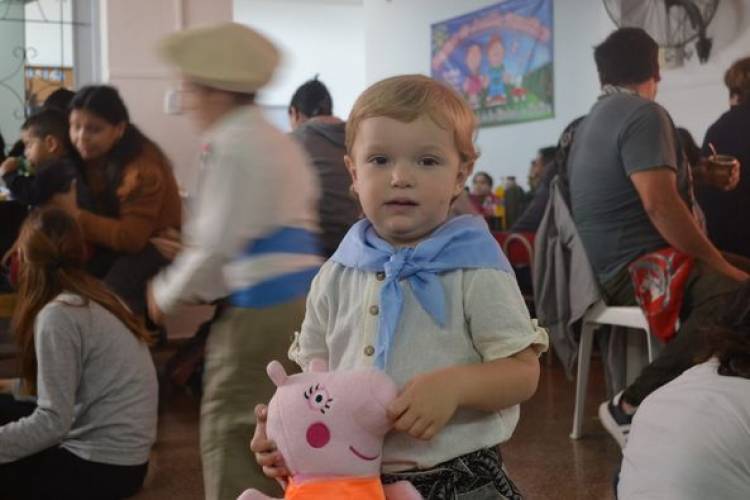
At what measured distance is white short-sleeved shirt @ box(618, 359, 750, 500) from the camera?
1.62m

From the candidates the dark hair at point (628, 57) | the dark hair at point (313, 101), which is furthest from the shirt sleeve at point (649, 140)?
the dark hair at point (313, 101)

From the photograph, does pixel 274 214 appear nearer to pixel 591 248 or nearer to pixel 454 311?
pixel 454 311

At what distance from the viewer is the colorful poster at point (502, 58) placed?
8156 mm

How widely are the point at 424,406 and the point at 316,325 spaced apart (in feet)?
0.76

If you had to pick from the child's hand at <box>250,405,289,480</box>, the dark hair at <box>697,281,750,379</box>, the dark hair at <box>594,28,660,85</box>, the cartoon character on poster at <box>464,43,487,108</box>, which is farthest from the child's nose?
the cartoon character on poster at <box>464,43,487,108</box>

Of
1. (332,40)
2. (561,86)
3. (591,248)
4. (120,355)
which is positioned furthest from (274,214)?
(332,40)

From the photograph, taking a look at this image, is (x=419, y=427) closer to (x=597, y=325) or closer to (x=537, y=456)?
(x=537, y=456)

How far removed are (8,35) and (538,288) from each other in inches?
138

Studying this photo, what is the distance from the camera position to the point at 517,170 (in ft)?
28.2

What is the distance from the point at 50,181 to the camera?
3494 millimetres

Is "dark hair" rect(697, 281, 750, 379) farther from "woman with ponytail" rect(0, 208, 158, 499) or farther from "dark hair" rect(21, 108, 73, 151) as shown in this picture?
"dark hair" rect(21, 108, 73, 151)

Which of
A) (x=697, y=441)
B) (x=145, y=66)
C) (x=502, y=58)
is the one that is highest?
(x=502, y=58)

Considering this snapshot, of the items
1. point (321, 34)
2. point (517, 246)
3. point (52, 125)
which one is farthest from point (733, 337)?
point (321, 34)

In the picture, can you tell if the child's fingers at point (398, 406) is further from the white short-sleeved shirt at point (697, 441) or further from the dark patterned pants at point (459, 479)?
the white short-sleeved shirt at point (697, 441)
